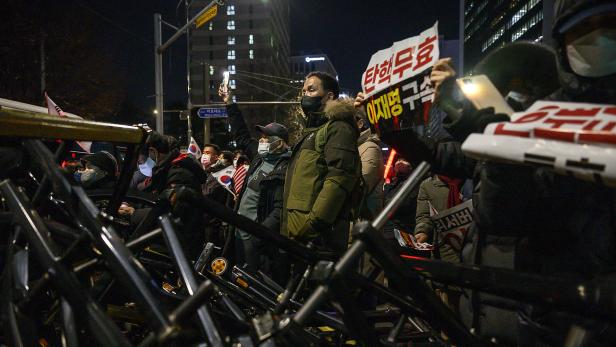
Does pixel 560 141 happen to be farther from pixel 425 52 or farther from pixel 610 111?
pixel 425 52

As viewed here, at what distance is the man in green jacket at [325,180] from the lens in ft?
11.1

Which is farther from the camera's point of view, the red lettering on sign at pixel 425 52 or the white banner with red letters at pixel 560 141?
the red lettering on sign at pixel 425 52

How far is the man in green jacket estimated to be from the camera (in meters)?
3.39

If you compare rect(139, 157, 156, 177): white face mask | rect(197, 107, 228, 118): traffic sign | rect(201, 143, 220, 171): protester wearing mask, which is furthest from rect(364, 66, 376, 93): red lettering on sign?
rect(197, 107, 228, 118): traffic sign

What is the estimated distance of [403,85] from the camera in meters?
1.92

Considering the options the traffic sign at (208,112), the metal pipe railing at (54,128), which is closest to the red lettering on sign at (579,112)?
the metal pipe railing at (54,128)

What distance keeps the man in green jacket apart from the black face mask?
0.32 ft

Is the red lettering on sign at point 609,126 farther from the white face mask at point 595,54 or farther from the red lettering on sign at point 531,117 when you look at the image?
the white face mask at point 595,54

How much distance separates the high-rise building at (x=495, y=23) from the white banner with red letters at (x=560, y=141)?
97.3 m

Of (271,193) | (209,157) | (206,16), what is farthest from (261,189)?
(206,16)

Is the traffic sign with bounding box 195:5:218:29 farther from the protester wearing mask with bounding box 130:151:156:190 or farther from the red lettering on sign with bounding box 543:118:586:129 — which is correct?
the red lettering on sign with bounding box 543:118:586:129

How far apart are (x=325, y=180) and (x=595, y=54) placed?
6.94 feet

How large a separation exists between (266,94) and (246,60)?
155ft

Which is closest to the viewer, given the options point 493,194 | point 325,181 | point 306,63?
point 493,194
